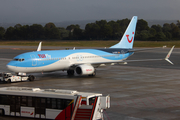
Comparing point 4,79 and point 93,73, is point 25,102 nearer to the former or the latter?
point 4,79

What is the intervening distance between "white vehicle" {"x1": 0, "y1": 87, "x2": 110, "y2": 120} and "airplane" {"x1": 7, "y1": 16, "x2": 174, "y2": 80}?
53.1 ft

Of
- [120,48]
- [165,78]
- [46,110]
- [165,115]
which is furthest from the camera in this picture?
[120,48]

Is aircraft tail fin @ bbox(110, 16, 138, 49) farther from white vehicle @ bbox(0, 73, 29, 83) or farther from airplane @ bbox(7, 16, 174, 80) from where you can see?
white vehicle @ bbox(0, 73, 29, 83)

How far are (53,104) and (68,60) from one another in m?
A: 22.2

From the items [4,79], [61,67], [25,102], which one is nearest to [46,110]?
[25,102]

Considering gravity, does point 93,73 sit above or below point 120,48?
below

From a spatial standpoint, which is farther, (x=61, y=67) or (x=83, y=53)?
(x=83, y=53)

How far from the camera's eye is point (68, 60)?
131 ft

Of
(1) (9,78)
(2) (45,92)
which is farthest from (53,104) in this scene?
(1) (9,78)

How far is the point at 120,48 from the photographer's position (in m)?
48.6

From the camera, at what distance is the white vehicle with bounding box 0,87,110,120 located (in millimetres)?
16711

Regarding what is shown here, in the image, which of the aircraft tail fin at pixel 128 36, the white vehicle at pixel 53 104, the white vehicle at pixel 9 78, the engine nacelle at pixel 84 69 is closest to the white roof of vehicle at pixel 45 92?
the white vehicle at pixel 53 104

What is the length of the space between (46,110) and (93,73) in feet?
77.8

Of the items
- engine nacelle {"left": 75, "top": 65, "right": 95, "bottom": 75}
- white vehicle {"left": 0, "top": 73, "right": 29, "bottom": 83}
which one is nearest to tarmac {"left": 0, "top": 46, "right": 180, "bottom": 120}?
white vehicle {"left": 0, "top": 73, "right": 29, "bottom": 83}
